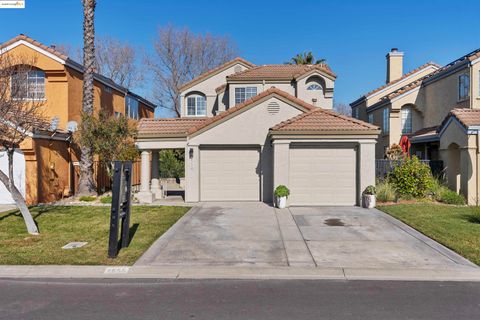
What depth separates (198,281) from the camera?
6.64m

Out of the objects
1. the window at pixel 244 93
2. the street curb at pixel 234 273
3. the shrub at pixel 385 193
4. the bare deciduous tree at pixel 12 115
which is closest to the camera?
the street curb at pixel 234 273

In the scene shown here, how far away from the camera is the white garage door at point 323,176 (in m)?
15.2

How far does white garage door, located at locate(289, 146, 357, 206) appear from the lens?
1523 cm

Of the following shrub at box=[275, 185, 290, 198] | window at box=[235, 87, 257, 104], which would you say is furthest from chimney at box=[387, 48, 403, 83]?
shrub at box=[275, 185, 290, 198]

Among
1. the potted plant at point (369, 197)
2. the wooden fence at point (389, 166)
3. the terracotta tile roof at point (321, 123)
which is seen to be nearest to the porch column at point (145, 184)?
the terracotta tile roof at point (321, 123)

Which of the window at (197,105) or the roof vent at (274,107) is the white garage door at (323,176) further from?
the window at (197,105)

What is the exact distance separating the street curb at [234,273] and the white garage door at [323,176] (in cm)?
814

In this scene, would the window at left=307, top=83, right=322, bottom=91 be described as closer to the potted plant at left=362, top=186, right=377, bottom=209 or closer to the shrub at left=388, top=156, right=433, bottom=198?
the shrub at left=388, top=156, right=433, bottom=198

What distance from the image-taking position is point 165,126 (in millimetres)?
17484

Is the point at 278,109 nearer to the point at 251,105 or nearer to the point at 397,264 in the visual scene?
the point at 251,105

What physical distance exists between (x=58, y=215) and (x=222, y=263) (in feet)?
25.5

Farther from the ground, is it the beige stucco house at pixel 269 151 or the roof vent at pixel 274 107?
the roof vent at pixel 274 107

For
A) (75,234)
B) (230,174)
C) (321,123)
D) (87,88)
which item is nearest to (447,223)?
(321,123)

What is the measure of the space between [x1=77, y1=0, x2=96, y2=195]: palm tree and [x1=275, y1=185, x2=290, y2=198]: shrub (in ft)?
27.5
